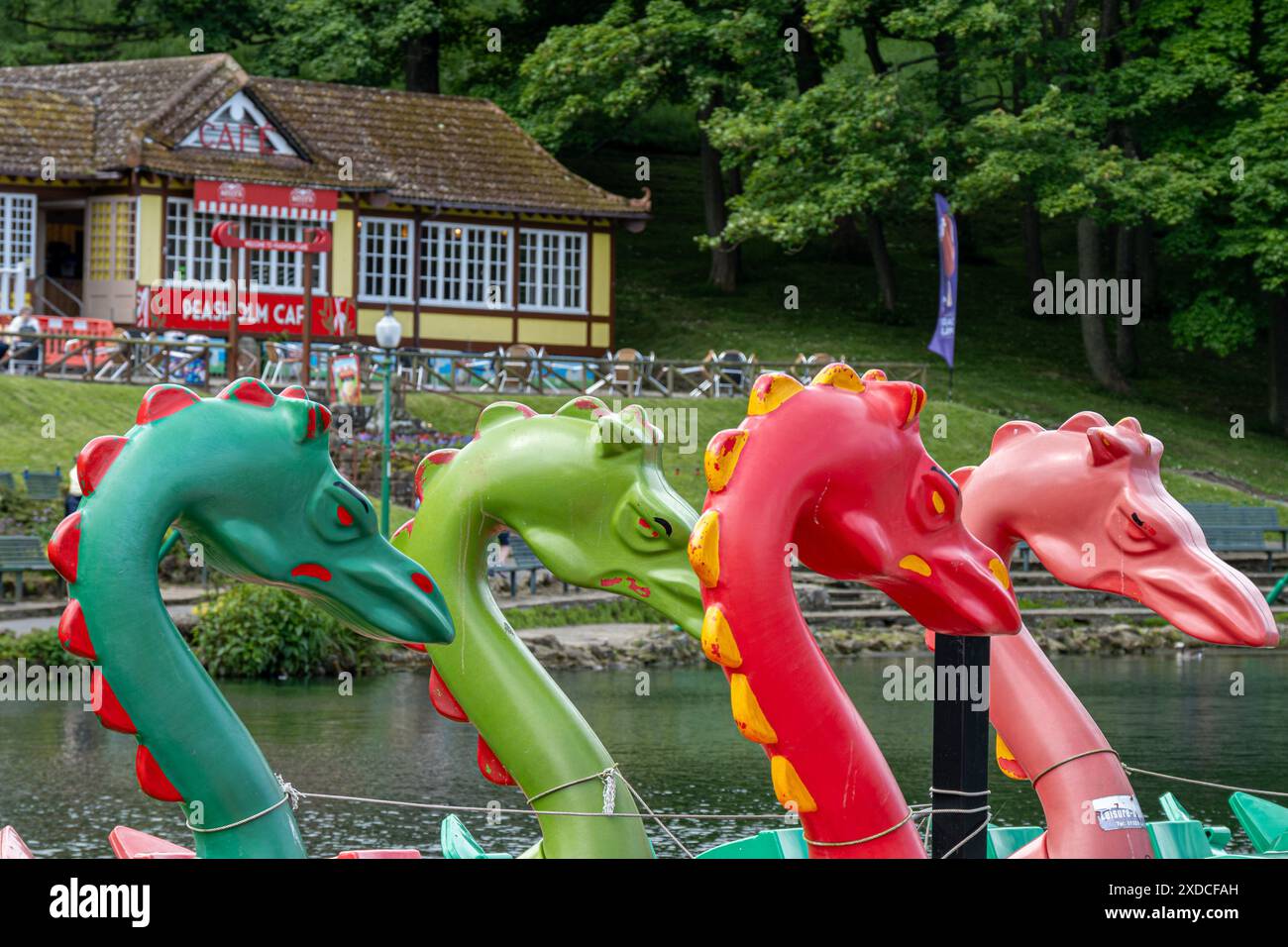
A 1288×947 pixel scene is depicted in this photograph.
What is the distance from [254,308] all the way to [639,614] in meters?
12.2

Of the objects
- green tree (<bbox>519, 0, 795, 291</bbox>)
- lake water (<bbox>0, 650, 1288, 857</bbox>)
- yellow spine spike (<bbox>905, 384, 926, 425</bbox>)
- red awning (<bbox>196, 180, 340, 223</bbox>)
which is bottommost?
lake water (<bbox>0, 650, 1288, 857</bbox>)

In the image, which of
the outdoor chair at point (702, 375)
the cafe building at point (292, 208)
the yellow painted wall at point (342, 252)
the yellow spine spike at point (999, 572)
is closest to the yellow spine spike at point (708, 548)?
the yellow spine spike at point (999, 572)

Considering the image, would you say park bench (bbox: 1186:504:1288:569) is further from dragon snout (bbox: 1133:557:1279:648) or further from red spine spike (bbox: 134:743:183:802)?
red spine spike (bbox: 134:743:183:802)

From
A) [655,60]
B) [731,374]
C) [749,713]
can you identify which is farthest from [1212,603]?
[655,60]

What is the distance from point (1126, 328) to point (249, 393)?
34.8 m

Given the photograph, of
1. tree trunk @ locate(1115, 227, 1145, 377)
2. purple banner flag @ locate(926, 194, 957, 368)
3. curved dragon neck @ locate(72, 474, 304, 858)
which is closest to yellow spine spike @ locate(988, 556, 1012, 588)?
curved dragon neck @ locate(72, 474, 304, 858)

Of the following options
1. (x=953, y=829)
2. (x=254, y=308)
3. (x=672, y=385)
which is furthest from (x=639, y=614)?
(x=953, y=829)

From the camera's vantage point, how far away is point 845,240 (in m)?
46.3

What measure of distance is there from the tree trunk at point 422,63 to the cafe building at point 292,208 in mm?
5850

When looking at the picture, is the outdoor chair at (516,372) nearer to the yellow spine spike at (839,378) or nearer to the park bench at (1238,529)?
the park bench at (1238,529)

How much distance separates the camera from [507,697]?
304 inches

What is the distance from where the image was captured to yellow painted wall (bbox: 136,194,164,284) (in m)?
33.9

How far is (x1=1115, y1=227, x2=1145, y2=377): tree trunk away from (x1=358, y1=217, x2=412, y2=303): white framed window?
43.9 feet

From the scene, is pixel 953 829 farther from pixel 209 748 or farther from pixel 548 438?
pixel 209 748
